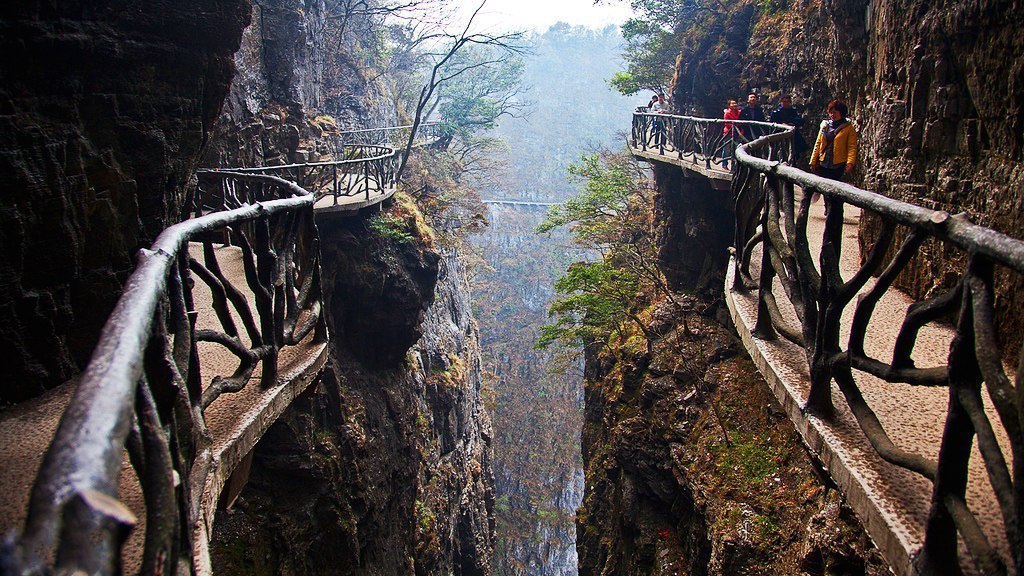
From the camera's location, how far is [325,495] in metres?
8.94

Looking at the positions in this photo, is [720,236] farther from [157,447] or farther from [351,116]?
[351,116]

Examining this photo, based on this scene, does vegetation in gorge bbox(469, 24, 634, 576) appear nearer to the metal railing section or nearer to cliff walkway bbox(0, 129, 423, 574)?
the metal railing section

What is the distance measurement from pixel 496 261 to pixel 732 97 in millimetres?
43923

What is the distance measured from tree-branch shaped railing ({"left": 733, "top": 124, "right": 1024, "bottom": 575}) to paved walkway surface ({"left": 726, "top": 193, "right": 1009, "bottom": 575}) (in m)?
0.13

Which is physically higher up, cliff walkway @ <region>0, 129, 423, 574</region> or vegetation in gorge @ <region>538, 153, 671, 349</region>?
A: cliff walkway @ <region>0, 129, 423, 574</region>

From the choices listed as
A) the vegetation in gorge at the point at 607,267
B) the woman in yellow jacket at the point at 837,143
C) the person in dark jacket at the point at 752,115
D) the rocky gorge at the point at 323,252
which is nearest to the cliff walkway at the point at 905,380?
the woman in yellow jacket at the point at 837,143

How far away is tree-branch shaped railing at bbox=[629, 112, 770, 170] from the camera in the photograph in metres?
11.4

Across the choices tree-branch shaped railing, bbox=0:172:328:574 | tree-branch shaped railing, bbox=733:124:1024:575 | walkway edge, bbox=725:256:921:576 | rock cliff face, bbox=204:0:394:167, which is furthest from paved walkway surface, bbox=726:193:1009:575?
rock cliff face, bbox=204:0:394:167

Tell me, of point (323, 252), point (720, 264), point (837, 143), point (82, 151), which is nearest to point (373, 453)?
point (323, 252)

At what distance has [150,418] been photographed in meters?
1.86

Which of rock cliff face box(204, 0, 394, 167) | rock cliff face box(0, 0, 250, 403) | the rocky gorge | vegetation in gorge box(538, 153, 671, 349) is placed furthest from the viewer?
vegetation in gorge box(538, 153, 671, 349)

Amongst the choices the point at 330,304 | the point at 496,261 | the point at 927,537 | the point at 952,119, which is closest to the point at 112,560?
the point at 927,537

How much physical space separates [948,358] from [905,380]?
0.55 feet

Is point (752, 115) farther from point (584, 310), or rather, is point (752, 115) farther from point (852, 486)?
point (852, 486)
